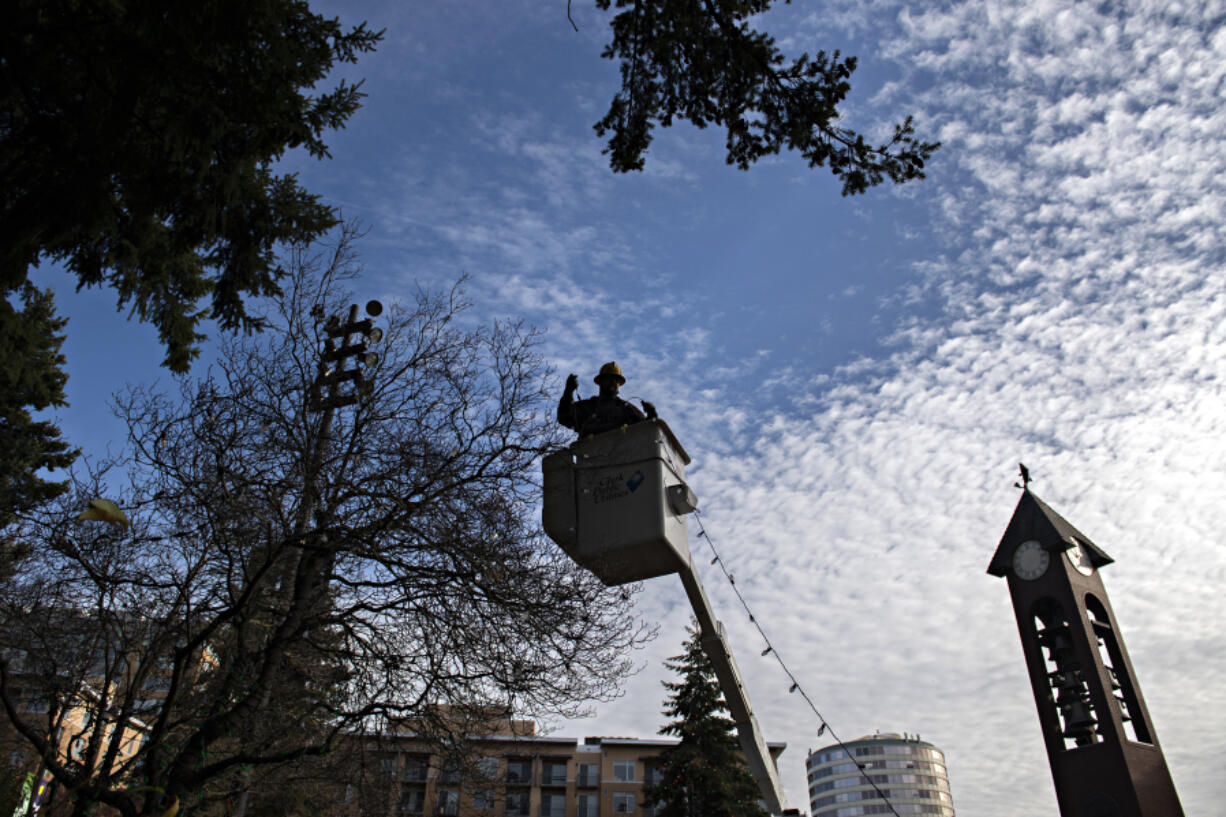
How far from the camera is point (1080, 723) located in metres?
20.8

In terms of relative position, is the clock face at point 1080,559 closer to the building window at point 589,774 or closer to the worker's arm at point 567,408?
the worker's arm at point 567,408

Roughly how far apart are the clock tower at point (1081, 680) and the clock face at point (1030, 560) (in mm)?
28

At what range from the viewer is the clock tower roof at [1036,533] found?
23656 millimetres

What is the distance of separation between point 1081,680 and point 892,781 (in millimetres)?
152813

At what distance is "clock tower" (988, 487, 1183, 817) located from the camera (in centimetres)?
2012

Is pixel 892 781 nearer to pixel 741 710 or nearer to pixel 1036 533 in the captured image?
pixel 1036 533

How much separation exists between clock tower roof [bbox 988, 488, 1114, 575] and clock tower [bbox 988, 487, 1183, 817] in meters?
0.03

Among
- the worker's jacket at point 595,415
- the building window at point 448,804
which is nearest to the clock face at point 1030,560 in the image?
the worker's jacket at point 595,415

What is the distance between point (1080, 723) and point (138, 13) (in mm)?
24623

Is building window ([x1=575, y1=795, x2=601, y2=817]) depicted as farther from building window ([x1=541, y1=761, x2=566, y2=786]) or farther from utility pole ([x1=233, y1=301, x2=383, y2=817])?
utility pole ([x1=233, y1=301, x2=383, y2=817])

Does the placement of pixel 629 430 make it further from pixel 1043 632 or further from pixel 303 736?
pixel 1043 632

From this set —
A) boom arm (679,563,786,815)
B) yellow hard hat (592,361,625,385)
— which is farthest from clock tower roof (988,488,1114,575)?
yellow hard hat (592,361,625,385)

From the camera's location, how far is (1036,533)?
2408 cm

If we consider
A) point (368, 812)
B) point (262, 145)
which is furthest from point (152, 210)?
point (368, 812)
